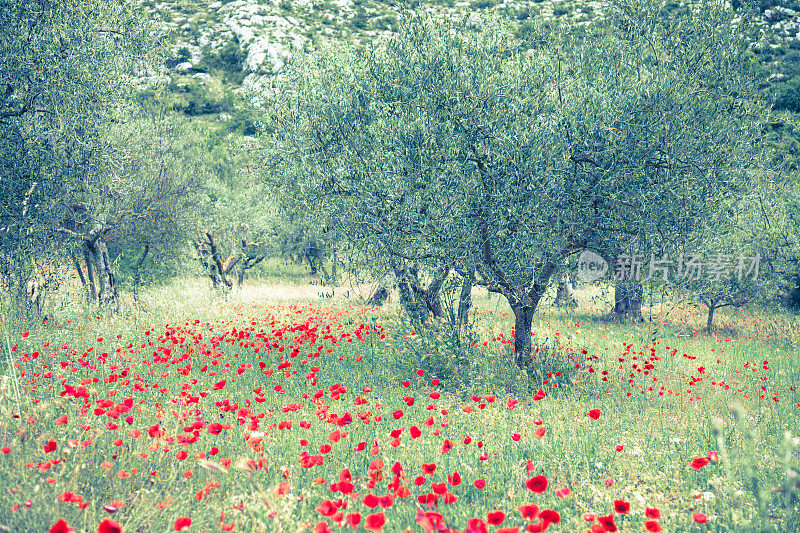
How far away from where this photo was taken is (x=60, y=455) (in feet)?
12.3

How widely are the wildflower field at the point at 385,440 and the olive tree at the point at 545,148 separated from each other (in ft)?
6.53

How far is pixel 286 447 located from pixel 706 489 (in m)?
3.81

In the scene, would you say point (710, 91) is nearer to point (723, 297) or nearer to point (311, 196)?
point (311, 196)

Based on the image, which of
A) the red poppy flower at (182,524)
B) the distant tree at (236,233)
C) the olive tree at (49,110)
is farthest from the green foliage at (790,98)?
the red poppy flower at (182,524)

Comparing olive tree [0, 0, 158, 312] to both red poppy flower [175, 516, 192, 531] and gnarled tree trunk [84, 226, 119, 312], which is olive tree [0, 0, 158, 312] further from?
red poppy flower [175, 516, 192, 531]

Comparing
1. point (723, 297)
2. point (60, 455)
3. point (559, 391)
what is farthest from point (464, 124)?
point (723, 297)

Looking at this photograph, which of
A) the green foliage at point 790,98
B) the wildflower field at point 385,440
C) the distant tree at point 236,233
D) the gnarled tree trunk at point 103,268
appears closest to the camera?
the wildflower field at point 385,440

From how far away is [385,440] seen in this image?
188 inches

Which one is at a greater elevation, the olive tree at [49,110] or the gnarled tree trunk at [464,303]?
the olive tree at [49,110]

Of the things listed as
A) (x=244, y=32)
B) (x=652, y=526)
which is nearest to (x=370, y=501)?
(x=652, y=526)

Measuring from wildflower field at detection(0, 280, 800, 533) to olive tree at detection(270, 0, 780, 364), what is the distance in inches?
78.4

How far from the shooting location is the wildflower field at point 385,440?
9.87ft

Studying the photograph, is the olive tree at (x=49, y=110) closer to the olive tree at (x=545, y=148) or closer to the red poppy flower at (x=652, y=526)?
the olive tree at (x=545, y=148)

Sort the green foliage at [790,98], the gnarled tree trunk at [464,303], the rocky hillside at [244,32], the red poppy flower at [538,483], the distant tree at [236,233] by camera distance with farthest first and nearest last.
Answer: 1. the rocky hillside at [244,32]
2. the green foliage at [790,98]
3. the distant tree at [236,233]
4. the gnarled tree trunk at [464,303]
5. the red poppy flower at [538,483]
